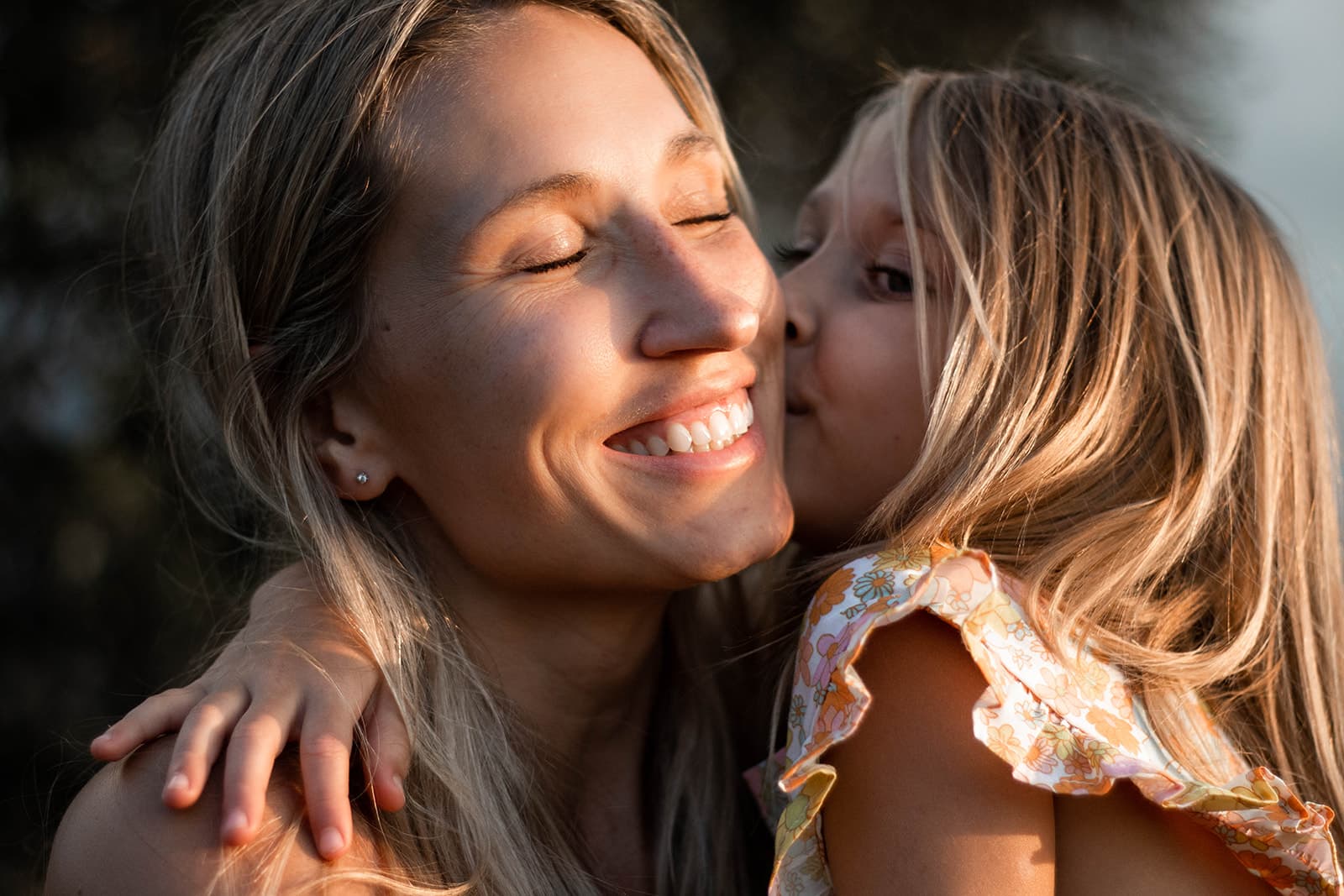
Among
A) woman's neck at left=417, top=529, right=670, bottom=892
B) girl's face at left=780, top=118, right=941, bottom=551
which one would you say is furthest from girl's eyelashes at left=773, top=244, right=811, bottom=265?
woman's neck at left=417, top=529, right=670, bottom=892

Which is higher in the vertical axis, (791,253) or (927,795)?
(791,253)

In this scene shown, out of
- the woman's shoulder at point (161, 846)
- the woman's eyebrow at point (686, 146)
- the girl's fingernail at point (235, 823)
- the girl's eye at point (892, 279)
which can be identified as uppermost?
the woman's eyebrow at point (686, 146)

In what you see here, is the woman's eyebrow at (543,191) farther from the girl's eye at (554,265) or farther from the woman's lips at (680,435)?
the woman's lips at (680,435)

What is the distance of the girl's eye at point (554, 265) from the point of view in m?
1.98

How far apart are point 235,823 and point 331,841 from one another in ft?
0.45

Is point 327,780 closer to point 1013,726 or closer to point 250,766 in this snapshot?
point 250,766

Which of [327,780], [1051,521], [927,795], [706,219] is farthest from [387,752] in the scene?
[1051,521]

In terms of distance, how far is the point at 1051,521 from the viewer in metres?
2.11

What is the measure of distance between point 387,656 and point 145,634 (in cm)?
189

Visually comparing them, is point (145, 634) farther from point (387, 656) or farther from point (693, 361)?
point (693, 361)

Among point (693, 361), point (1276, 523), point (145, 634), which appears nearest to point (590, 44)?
point (693, 361)

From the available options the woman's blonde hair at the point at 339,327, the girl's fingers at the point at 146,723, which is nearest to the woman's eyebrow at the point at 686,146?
the woman's blonde hair at the point at 339,327

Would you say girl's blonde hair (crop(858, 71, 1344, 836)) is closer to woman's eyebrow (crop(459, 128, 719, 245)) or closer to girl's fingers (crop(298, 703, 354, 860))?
woman's eyebrow (crop(459, 128, 719, 245))

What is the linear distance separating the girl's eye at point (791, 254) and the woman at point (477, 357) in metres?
0.41
